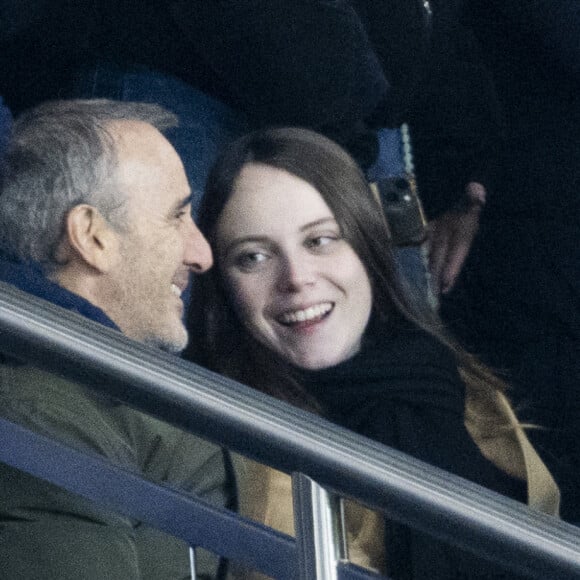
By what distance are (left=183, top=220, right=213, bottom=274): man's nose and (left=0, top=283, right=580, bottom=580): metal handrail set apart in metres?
0.72

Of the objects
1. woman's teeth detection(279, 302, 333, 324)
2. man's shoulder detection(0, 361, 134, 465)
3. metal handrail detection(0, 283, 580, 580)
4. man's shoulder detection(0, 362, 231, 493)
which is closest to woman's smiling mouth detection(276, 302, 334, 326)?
woman's teeth detection(279, 302, 333, 324)

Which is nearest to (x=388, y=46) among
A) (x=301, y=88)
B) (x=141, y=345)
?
(x=301, y=88)

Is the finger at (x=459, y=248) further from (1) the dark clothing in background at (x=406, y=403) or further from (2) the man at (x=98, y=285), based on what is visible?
(2) the man at (x=98, y=285)

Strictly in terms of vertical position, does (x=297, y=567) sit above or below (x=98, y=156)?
below

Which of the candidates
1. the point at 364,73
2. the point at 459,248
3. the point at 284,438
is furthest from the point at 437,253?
the point at 284,438

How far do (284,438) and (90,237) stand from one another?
2.14 ft

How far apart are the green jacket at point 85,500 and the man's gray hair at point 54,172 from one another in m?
0.24

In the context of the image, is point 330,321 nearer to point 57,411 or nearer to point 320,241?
point 320,241

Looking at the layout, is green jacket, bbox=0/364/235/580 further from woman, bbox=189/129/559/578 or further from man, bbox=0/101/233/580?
woman, bbox=189/129/559/578

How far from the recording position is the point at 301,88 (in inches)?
54.4

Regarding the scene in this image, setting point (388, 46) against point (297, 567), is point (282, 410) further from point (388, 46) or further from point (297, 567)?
point (388, 46)

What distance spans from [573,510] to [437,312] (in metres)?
0.30

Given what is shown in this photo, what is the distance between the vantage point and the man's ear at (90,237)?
1.25 meters

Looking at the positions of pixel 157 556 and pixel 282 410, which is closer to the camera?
pixel 282 410
